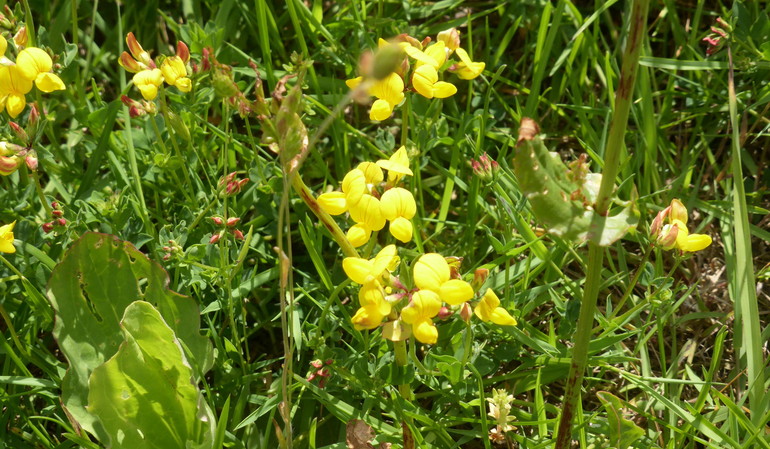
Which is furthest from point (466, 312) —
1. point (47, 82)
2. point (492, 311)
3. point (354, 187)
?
point (47, 82)

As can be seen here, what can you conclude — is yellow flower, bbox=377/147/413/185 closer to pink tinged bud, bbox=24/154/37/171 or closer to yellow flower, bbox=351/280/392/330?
yellow flower, bbox=351/280/392/330

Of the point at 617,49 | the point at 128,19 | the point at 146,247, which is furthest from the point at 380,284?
the point at 128,19

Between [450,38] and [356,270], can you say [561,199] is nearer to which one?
[356,270]

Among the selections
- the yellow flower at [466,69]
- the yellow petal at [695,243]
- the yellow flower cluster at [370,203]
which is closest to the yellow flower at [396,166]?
the yellow flower cluster at [370,203]

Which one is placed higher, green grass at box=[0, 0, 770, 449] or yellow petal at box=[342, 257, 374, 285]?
yellow petal at box=[342, 257, 374, 285]

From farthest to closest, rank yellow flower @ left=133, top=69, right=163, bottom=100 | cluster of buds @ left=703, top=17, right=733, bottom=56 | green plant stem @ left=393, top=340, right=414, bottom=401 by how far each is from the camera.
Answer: cluster of buds @ left=703, top=17, right=733, bottom=56, yellow flower @ left=133, top=69, right=163, bottom=100, green plant stem @ left=393, top=340, right=414, bottom=401

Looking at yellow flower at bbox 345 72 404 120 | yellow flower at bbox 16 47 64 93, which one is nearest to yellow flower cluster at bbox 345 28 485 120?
yellow flower at bbox 345 72 404 120

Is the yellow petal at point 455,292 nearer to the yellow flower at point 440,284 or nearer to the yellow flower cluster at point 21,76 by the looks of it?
the yellow flower at point 440,284
